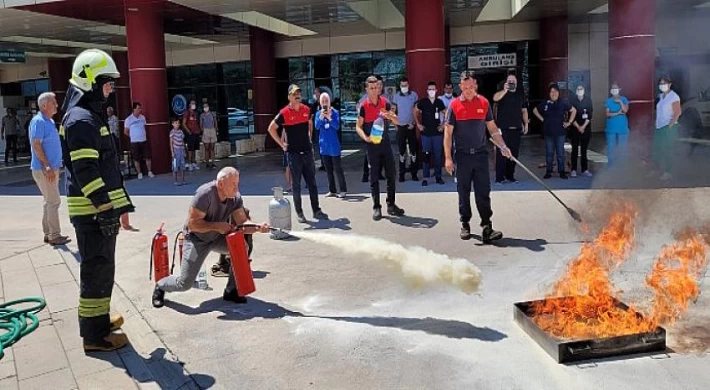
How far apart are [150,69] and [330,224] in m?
9.59

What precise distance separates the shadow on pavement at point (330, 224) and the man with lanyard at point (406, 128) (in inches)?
151

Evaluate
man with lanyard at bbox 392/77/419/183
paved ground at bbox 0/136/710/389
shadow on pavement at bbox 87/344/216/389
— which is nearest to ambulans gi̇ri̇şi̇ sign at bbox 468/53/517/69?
man with lanyard at bbox 392/77/419/183

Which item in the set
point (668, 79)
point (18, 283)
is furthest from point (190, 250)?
point (668, 79)

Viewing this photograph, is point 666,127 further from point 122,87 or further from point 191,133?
point 122,87

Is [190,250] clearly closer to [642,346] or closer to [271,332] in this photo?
[271,332]

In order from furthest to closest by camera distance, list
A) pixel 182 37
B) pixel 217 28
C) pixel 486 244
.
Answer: pixel 182 37, pixel 217 28, pixel 486 244

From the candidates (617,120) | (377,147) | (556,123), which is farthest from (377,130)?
(617,120)

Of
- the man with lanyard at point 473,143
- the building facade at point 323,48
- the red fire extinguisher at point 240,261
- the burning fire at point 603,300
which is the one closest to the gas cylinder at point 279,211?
the man with lanyard at point 473,143

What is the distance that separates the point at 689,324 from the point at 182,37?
22807 mm

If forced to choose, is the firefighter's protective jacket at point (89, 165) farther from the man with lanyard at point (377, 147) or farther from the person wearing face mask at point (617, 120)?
the person wearing face mask at point (617, 120)

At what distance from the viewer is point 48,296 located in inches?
254

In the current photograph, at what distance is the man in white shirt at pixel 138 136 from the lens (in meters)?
15.7

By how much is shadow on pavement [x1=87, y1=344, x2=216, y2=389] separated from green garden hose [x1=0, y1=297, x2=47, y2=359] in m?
0.86

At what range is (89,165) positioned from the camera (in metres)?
4.59
